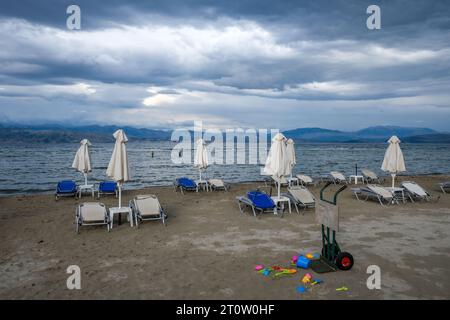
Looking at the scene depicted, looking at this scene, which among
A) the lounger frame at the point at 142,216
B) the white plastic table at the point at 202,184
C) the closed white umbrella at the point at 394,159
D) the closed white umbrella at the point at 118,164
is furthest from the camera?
the white plastic table at the point at 202,184

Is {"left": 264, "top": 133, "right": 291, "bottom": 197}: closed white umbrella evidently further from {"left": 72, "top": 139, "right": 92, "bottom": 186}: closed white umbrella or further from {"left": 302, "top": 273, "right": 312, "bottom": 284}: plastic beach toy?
{"left": 72, "top": 139, "right": 92, "bottom": 186}: closed white umbrella

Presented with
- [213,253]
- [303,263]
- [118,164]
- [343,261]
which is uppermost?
[118,164]

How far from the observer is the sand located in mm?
5934

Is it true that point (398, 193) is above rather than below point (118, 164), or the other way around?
below

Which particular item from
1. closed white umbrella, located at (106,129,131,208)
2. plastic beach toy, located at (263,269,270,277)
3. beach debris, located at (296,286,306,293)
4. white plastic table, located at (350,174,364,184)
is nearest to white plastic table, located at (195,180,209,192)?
closed white umbrella, located at (106,129,131,208)

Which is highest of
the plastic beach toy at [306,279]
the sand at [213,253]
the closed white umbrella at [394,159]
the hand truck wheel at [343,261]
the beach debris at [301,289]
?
the closed white umbrella at [394,159]

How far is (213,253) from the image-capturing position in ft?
26.0

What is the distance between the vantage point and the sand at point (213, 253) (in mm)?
5934

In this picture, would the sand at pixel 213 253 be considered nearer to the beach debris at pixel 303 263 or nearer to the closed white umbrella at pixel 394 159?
the beach debris at pixel 303 263

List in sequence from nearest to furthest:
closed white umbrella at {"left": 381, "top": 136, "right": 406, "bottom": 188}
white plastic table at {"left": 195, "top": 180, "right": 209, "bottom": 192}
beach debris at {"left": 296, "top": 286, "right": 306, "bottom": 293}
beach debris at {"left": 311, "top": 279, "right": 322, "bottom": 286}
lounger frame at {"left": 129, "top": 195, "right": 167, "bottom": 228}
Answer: beach debris at {"left": 296, "top": 286, "right": 306, "bottom": 293} < beach debris at {"left": 311, "top": 279, "right": 322, "bottom": 286} < lounger frame at {"left": 129, "top": 195, "right": 167, "bottom": 228} < closed white umbrella at {"left": 381, "top": 136, "right": 406, "bottom": 188} < white plastic table at {"left": 195, "top": 180, "right": 209, "bottom": 192}

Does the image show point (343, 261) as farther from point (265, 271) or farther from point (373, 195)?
point (373, 195)

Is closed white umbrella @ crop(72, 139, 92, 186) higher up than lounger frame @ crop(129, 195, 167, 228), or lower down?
higher up

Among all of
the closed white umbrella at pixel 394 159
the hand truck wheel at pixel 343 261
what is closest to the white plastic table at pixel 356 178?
the closed white umbrella at pixel 394 159

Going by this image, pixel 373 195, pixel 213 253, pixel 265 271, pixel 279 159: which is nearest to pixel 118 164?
pixel 213 253
